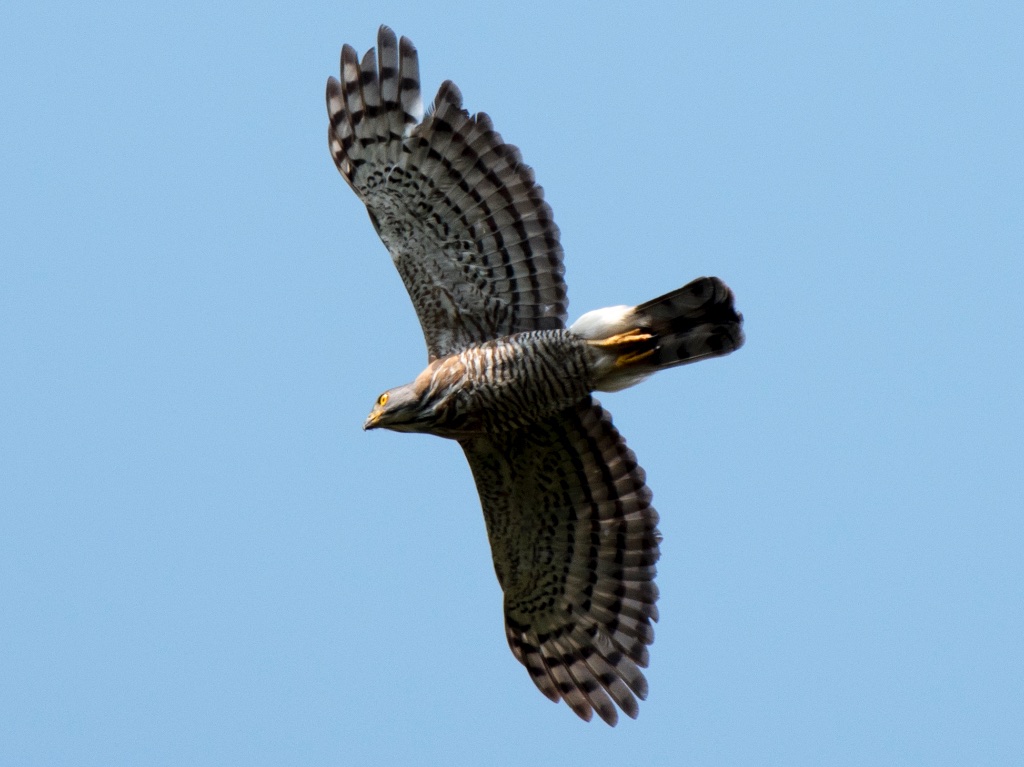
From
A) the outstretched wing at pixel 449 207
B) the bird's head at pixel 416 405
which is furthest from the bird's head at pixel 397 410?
the outstretched wing at pixel 449 207

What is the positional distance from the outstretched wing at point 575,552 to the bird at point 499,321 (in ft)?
0.05

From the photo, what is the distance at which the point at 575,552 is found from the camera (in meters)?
10.6

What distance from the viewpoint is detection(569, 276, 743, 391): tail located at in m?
9.45

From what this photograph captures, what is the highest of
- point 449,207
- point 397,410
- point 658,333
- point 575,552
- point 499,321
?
point 449,207

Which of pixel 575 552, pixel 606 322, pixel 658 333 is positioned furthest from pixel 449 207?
pixel 575 552

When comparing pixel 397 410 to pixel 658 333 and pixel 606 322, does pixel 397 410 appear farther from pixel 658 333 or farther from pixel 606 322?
pixel 658 333

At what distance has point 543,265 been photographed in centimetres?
982

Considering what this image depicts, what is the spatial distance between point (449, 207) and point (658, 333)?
1500 mm

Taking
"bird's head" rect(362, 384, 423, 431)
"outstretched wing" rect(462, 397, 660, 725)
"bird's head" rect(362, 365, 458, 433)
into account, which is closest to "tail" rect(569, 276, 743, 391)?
"outstretched wing" rect(462, 397, 660, 725)

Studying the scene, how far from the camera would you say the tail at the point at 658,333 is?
9.45 metres

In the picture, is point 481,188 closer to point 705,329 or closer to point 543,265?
point 543,265

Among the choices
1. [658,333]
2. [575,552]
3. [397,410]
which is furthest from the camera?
[575,552]

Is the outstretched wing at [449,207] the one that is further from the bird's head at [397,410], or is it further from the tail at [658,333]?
the bird's head at [397,410]

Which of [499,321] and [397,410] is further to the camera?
[499,321]
